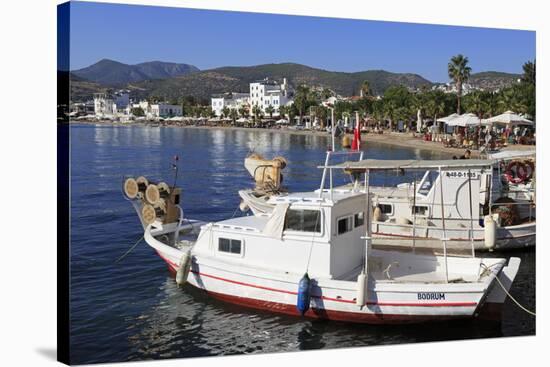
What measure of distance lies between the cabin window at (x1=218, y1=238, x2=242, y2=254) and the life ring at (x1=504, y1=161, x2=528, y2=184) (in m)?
Result: 10.9

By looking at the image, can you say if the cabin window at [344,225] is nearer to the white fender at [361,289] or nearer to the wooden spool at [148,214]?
the white fender at [361,289]

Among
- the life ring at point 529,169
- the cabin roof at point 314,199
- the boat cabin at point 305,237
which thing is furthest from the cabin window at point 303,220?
the life ring at point 529,169

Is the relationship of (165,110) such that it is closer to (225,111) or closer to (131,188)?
(225,111)

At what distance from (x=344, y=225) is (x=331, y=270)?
2.77ft

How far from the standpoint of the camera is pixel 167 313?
11461 mm

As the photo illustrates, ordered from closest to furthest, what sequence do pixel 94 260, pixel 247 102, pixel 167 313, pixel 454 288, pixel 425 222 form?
1. pixel 454 288
2. pixel 167 313
3. pixel 94 260
4. pixel 425 222
5. pixel 247 102

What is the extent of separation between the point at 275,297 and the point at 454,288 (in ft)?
9.89

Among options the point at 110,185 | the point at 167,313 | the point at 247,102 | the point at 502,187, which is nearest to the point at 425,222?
the point at 502,187

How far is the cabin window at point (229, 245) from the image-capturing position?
11.4m

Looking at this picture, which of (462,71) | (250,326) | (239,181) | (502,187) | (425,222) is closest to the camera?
(250,326)

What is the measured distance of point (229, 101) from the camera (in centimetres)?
13075

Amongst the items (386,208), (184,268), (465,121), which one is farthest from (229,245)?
(465,121)

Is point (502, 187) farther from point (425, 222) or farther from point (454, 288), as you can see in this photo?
point (454, 288)

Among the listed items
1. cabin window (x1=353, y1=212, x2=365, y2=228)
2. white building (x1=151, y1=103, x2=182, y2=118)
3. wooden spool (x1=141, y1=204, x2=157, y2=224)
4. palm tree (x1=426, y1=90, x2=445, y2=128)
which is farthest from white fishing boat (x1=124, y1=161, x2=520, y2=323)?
white building (x1=151, y1=103, x2=182, y2=118)
